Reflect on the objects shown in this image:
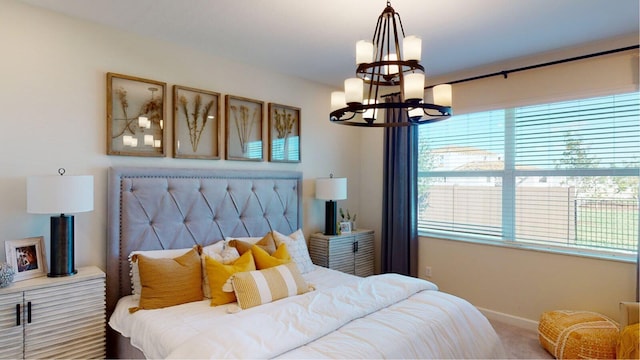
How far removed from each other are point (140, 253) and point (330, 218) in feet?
6.50

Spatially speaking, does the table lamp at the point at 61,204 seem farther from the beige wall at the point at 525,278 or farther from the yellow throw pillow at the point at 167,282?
the beige wall at the point at 525,278

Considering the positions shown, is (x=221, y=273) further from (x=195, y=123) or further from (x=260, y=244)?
(x=195, y=123)

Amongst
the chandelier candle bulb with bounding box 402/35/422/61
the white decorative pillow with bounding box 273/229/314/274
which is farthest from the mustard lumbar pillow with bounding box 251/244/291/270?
the chandelier candle bulb with bounding box 402/35/422/61

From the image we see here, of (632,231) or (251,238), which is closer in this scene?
(632,231)

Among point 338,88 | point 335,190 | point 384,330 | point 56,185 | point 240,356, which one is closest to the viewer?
point 240,356

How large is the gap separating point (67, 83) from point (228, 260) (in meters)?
1.71

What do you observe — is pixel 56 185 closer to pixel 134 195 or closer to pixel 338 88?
pixel 134 195

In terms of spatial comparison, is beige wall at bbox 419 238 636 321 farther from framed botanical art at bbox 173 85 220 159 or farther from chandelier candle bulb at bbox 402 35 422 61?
framed botanical art at bbox 173 85 220 159

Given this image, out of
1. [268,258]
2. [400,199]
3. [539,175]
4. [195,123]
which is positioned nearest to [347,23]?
[195,123]

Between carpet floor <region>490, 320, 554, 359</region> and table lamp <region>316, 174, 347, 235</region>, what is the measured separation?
1.87 metres

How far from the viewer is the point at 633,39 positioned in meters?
2.77

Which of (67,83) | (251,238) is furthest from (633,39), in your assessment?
(67,83)

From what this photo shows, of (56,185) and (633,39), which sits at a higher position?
(633,39)

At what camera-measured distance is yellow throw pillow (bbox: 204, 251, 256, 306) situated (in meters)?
2.39
